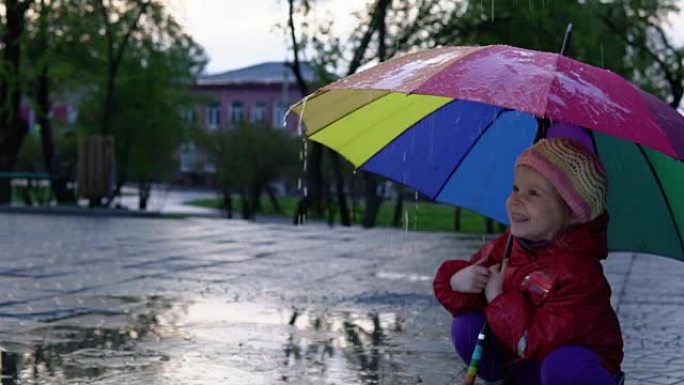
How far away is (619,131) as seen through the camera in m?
3.81

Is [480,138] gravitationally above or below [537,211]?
above

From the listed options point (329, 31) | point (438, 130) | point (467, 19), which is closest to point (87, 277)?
point (438, 130)

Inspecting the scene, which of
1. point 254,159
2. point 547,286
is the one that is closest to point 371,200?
point 254,159

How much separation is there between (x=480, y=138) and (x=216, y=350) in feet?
7.34

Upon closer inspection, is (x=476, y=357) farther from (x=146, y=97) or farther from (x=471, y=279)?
(x=146, y=97)

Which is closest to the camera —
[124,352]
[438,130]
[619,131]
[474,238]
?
[619,131]

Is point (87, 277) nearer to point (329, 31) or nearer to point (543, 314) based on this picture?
point (543, 314)

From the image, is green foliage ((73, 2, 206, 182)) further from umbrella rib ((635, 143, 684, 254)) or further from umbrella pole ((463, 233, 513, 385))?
umbrella pole ((463, 233, 513, 385))

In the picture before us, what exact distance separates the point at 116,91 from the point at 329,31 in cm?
998

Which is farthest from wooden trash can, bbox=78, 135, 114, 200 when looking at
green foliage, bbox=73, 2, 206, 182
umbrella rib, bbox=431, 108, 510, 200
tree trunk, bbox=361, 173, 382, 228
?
umbrella rib, bbox=431, 108, 510, 200

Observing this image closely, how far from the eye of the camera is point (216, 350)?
6574mm

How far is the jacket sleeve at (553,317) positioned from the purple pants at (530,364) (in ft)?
0.16

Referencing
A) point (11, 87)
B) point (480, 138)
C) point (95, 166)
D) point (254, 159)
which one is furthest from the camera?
point (254, 159)

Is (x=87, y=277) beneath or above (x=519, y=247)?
beneath
